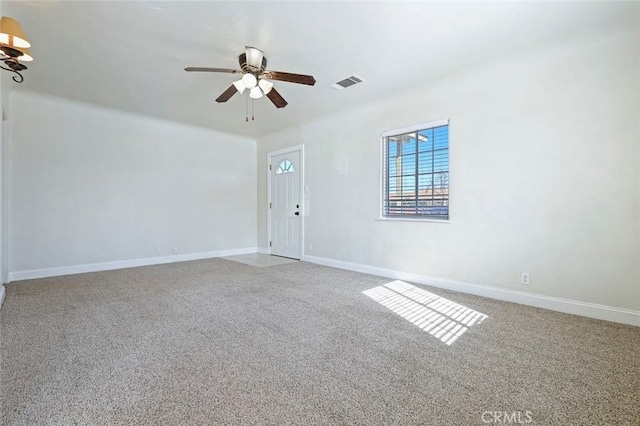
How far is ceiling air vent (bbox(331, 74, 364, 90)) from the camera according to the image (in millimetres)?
3650

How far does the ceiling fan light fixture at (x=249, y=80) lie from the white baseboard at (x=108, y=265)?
3.89m

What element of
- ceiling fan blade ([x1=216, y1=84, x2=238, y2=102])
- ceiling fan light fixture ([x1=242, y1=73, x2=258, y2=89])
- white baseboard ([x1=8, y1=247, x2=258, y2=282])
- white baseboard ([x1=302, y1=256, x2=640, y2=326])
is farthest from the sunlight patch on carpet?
white baseboard ([x1=8, y1=247, x2=258, y2=282])

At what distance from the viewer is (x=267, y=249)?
661cm

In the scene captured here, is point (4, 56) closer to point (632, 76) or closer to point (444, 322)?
point (444, 322)

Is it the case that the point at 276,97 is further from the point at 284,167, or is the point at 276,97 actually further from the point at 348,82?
the point at 284,167

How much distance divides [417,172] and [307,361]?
299 cm

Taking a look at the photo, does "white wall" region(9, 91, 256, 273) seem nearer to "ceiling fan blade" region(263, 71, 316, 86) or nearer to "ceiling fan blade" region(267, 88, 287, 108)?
"ceiling fan blade" region(267, 88, 287, 108)

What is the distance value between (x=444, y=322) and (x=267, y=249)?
458cm

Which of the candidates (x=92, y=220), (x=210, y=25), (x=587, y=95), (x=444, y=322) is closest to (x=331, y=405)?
(x=444, y=322)

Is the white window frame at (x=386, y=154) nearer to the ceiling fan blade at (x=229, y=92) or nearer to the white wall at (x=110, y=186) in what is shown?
the ceiling fan blade at (x=229, y=92)

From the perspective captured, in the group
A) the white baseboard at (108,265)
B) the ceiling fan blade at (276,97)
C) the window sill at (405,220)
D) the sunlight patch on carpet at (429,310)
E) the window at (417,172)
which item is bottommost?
the sunlight patch on carpet at (429,310)

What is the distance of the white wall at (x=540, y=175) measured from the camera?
263 centimetres

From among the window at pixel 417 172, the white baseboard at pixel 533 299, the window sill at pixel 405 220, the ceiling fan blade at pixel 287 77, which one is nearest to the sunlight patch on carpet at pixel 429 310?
the white baseboard at pixel 533 299

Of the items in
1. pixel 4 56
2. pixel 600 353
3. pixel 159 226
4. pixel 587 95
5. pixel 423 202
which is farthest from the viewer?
pixel 159 226
